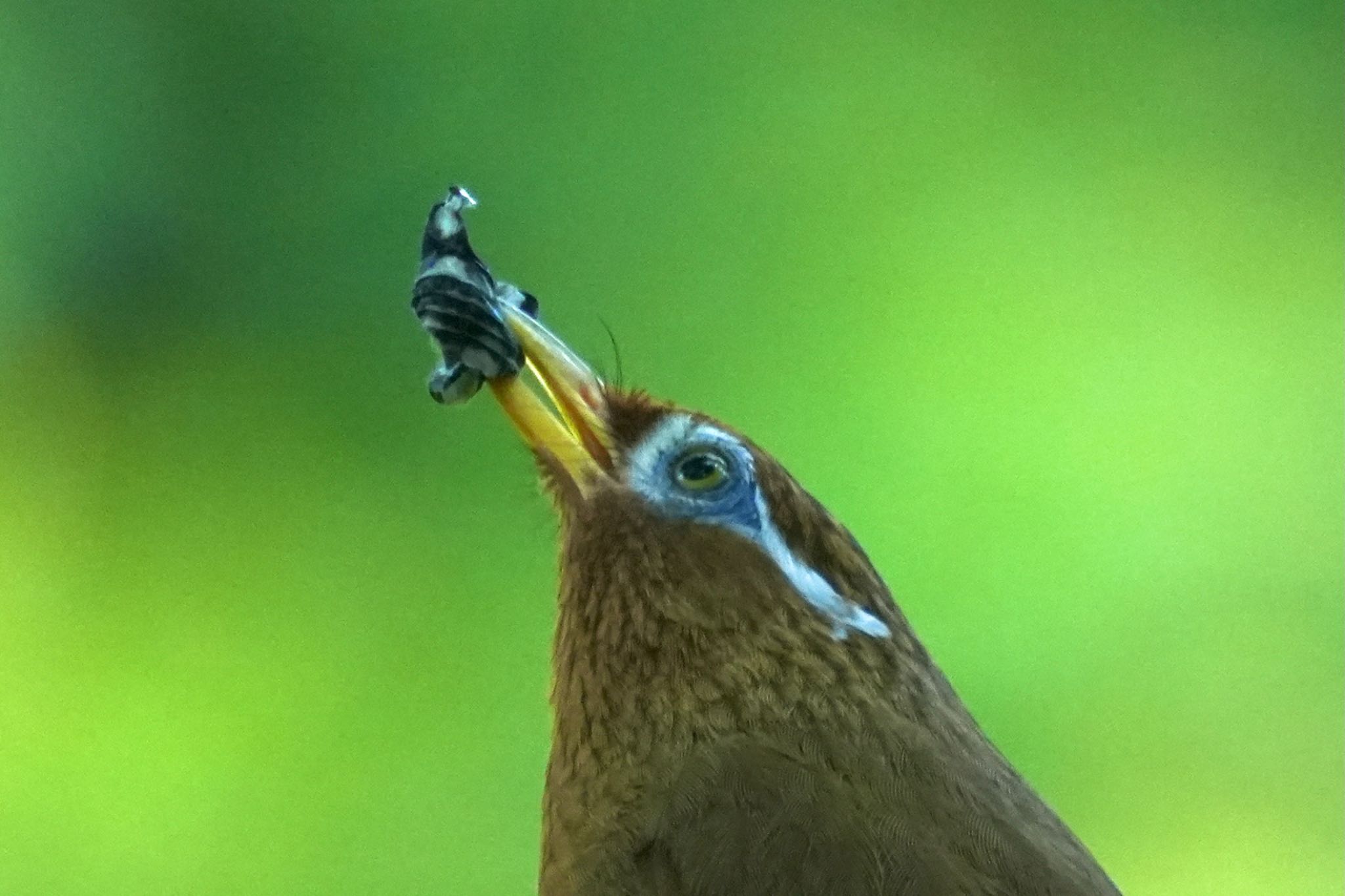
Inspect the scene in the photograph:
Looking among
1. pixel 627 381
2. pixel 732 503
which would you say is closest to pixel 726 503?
pixel 732 503

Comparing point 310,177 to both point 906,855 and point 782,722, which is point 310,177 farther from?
Answer: point 906,855

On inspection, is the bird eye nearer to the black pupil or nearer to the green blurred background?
the black pupil

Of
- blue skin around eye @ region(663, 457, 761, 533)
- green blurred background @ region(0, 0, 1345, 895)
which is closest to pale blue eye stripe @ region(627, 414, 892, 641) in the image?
blue skin around eye @ region(663, 457, 761, 533)

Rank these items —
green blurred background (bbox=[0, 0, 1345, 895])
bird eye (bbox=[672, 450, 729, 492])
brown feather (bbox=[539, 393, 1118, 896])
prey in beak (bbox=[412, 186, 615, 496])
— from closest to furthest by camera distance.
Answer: brown feather (bbox=[539, 393, 1118, 896]) → prey in beak (bbox=[412, 186, 615, 496]) → bird eye (bbox=[672, 450, 729, 492]) → green blurred background (bbox=[0, 0, 1345, 895])

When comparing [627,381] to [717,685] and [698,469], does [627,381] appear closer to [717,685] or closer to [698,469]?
[698,469]

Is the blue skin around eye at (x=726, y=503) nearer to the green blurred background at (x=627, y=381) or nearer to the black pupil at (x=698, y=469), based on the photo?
the black pupil at (x=698, y=469)

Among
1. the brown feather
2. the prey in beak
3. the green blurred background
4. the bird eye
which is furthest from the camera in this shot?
the green blurred background
